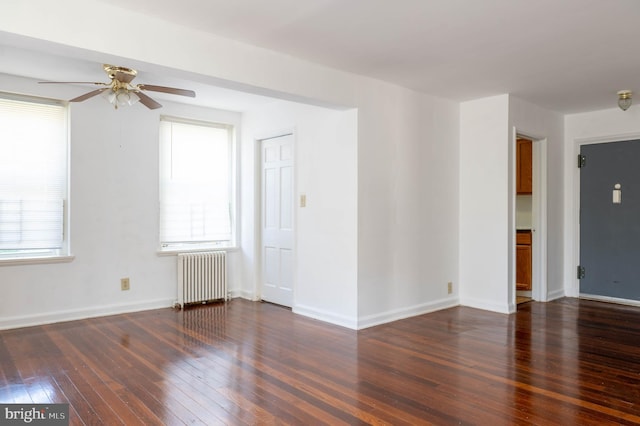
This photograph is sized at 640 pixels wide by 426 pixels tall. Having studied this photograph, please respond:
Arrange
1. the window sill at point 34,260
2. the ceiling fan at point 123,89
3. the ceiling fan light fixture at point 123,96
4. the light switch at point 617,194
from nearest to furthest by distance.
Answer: the ceiling fan at point 123,89 < the ceiling fan light fixture at point 123,96 < the window sill at point 34,260 < the light switch at point 617,194

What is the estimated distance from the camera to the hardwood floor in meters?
2.54

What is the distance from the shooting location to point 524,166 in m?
5.87

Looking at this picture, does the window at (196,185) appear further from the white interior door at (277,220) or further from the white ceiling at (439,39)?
the white ceiling at (439,39)

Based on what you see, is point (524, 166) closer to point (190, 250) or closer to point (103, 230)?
point (190, 250)

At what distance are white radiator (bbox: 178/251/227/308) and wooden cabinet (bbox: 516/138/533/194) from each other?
3935 millimetres

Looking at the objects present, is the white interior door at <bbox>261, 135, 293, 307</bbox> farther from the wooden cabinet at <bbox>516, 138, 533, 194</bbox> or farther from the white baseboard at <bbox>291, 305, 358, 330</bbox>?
the wooden cabinet at <bbox>516, 138, 533, 194</bbox>

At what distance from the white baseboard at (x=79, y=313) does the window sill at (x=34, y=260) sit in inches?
20.0

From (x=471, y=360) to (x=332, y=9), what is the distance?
8.76 ft

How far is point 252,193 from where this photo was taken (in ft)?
18.9

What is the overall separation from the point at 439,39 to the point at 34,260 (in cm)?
419

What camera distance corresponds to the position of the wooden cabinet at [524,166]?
228 inches

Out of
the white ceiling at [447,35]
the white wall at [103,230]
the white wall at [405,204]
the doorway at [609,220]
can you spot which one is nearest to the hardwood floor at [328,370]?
the white wall at [103,230]

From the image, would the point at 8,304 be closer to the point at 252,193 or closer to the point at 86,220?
the point at 86,220

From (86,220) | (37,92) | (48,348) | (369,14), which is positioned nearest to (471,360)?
(369,14)
